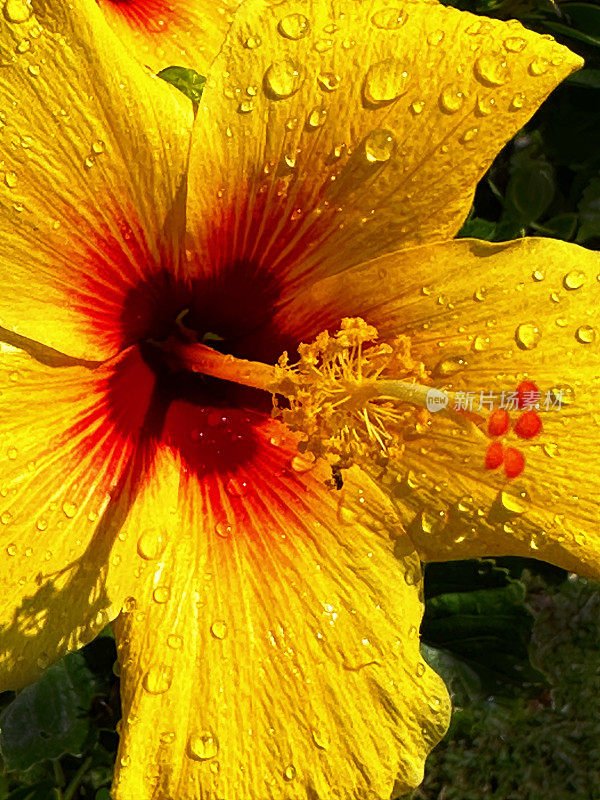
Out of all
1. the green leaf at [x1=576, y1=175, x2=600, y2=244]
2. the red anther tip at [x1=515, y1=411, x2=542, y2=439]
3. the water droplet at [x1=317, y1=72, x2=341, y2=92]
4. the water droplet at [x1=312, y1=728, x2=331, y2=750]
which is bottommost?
the water droplet at [x1=312, y1=728, x2=331, y2=750]

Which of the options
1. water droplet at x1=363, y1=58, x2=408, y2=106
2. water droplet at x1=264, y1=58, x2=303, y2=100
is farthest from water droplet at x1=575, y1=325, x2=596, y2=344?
water droplet at x1=264, y1=58, x2=303, y2=100

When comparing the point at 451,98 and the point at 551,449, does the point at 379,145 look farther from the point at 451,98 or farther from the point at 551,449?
the point at 551,449

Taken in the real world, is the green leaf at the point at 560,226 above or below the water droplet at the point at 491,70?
above

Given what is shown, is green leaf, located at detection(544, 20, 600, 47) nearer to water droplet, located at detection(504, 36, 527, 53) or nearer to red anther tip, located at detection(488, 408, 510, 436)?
water droplet, located at detection(504, 36, 527, 53)

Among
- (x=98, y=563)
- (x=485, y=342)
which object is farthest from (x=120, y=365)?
(x=485, y=342)

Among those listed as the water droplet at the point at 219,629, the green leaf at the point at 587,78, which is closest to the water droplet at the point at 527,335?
the water droplet at the point at 219,629

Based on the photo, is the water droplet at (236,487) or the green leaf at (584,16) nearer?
the water droplet at (236,487)

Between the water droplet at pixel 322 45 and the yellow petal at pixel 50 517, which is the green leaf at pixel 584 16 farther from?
the yellow petal at pixel 50 517
